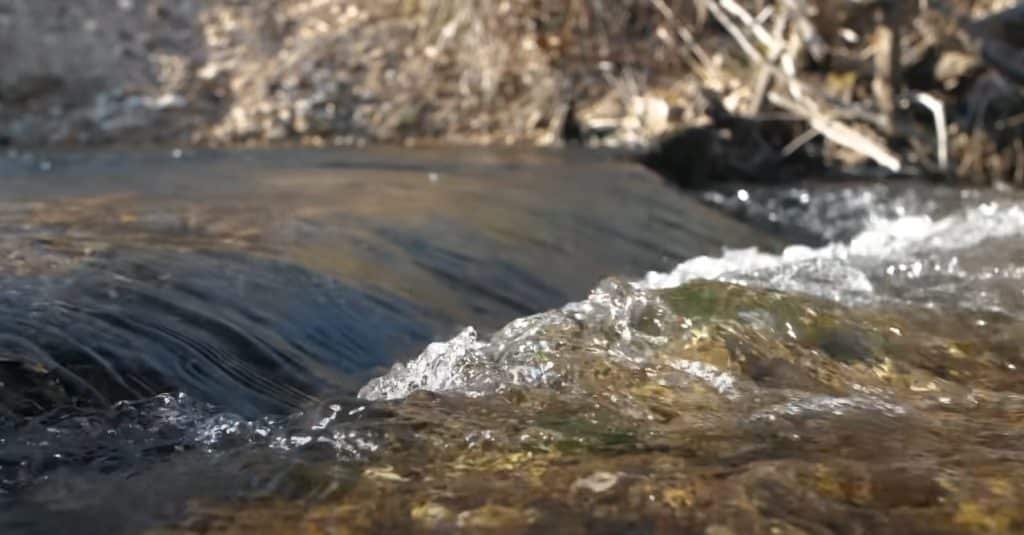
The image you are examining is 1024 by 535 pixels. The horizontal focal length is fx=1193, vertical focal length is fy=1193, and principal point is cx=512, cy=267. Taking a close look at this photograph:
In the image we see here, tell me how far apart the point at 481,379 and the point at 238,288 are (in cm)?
129

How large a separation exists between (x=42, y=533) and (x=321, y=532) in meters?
0.53

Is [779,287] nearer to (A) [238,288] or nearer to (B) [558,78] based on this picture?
(A) [238,288]

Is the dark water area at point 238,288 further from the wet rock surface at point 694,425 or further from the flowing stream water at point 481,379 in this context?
the wet rock surface at point 694,425

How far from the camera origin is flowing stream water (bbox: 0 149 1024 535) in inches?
88.7

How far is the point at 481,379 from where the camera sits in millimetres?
3051

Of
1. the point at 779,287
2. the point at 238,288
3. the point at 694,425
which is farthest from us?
the point at 779,287

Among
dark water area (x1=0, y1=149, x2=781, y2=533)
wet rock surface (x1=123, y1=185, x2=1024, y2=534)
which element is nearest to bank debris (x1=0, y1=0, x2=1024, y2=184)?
A: dark water area (x1=0, y1=149, x2=781, y2=533)

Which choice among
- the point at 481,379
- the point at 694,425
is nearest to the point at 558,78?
the point at 481,379

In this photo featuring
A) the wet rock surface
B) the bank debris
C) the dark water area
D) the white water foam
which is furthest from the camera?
the bank debris

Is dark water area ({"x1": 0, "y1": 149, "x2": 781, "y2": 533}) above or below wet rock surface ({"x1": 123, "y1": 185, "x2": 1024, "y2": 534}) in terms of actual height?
below

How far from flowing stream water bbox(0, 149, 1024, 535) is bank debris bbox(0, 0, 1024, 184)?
294 centimetres

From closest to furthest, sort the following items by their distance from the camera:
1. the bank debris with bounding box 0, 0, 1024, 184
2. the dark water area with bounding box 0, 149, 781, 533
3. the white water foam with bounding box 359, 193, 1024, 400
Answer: the dark water area with bounding box 0, 149, 781, 533 → the white water foam with bounding box 359, 193, 1024, 400 → the bank debris with bounding box 0, 0, 1024, 184

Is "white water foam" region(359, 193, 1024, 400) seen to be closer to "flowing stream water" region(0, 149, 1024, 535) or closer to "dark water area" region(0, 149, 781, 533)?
"flowing stream water" region(0, 149, 1024, 535)

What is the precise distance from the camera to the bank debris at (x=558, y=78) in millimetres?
8516
